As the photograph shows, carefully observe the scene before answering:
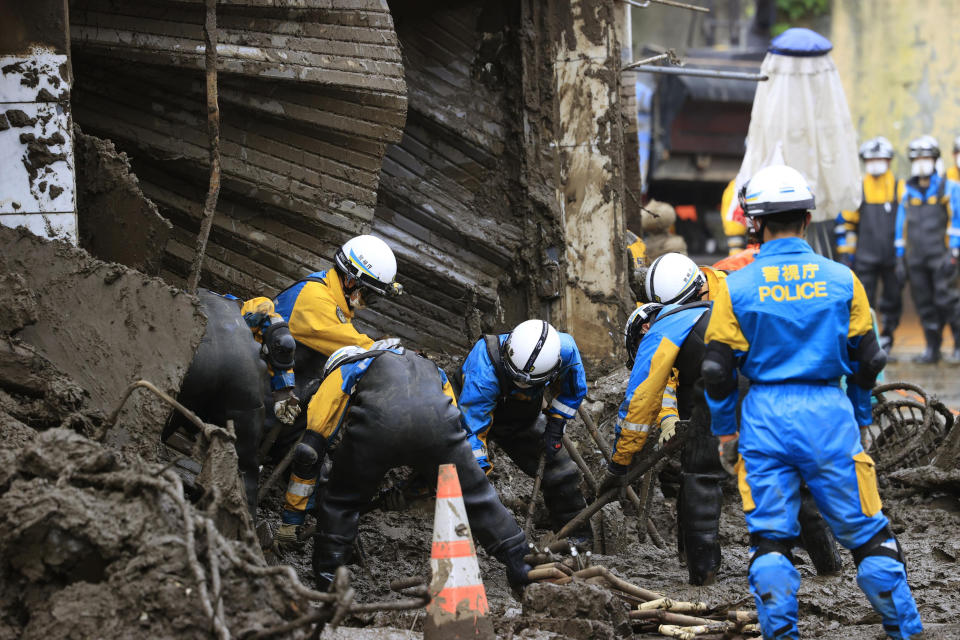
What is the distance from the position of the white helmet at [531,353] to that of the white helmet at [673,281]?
0.72 m

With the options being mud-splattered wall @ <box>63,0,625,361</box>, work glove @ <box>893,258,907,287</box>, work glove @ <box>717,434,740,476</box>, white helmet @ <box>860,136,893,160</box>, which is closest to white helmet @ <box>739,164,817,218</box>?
work glove @ <box>717,434,740,476</box>

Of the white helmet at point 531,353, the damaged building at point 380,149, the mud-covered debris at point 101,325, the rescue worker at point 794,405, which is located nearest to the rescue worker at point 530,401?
the white helmet at point 531,353

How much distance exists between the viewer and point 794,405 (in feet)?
14.3

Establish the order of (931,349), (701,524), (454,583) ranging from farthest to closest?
1. (931,349)
2. (701,524)
3. (454,583)

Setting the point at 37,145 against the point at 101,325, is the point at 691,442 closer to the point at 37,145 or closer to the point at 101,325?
the point at 101,325

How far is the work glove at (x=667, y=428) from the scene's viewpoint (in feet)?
20.9

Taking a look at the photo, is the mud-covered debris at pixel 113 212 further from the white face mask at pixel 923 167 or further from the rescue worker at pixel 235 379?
the white face mask at pixel 923 167

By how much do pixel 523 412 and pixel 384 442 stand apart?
173 cm

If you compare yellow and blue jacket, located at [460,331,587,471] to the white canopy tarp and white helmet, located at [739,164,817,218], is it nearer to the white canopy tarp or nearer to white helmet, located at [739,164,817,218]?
white helmet, located at [739,164,817,218]

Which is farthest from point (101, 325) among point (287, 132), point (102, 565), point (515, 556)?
point (287, 132)

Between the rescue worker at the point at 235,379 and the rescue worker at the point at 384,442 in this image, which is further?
the rescue worker at the point at 235,379

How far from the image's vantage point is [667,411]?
21.3 feet

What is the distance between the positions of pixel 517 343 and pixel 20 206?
2.67 metres

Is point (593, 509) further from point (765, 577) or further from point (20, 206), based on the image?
point (20, 206)
